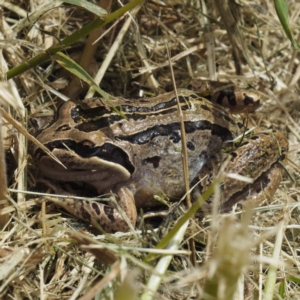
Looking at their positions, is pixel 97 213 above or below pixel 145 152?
below

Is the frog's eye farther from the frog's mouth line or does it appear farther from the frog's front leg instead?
the frog's front leg

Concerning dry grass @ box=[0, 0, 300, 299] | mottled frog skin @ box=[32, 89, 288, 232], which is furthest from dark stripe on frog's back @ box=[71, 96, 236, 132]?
dry grass @ box=[0, 0, 300, 299]

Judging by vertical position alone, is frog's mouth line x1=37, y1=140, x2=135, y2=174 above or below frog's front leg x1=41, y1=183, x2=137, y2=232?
above

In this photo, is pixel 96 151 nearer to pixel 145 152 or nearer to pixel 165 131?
pixel 145 152

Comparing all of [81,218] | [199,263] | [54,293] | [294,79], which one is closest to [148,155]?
[81,218]

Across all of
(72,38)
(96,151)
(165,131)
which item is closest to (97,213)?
(96,151)

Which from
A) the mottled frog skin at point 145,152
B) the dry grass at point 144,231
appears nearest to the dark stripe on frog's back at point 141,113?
the mottled frog skin at point 145,152
